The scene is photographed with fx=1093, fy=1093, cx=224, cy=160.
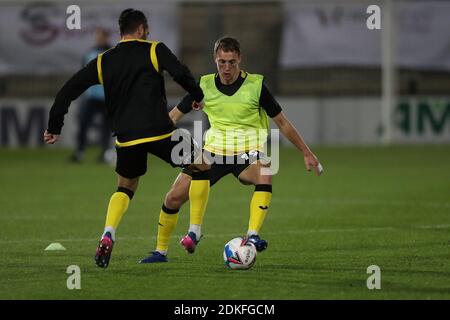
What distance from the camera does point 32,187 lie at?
16.8m

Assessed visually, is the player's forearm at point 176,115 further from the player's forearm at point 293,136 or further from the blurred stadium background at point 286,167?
the blurred stadium background at point 286,167

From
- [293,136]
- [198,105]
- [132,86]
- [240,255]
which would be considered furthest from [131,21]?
[240,255]

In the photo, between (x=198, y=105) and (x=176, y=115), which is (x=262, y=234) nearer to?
(x=176, y=115)

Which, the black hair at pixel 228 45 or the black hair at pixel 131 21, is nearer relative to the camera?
the black hair at pixel 131 21

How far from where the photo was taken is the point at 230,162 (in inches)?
368

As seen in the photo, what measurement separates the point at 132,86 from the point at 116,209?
38.2 inches

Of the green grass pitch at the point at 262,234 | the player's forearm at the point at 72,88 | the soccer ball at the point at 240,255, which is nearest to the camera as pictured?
the green grass pitch at the point at 262,234

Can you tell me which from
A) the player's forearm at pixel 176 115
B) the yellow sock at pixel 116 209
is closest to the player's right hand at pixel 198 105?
the player's forearm at pixel 176 115

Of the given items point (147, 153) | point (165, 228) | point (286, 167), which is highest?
point (286, 167)

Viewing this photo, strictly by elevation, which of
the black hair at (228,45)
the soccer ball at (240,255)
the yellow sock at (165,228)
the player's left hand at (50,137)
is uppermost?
the black hair at (228,45)

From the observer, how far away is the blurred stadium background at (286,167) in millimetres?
8211

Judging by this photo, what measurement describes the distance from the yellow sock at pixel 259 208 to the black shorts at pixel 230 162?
282 millimetres

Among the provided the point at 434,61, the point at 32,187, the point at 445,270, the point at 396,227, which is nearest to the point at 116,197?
the point at 445,270
